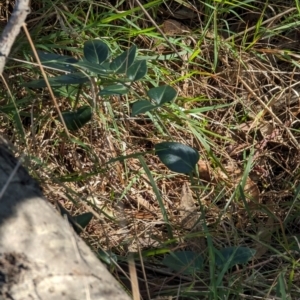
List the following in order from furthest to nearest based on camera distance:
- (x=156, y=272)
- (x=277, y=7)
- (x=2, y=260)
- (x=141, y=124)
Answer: (x=277, y=7)
(x=141, y=124)
(x=156, y=272)
(x=2, y=260)

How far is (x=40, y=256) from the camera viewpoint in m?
1.12

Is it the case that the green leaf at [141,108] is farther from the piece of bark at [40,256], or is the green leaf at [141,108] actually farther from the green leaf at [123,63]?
the piece of bark at [40,256]

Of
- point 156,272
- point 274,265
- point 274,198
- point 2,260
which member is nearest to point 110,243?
point 156,272

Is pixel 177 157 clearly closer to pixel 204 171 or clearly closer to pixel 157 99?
pixel 157 99

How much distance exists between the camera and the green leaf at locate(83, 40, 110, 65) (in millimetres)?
1763

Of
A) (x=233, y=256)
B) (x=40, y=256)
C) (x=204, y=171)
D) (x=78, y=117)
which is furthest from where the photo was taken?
(x=204, y=171)

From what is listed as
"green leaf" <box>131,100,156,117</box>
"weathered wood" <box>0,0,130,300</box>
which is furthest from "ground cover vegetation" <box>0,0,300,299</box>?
"weathered wood" <box>0,0,130,300</box>

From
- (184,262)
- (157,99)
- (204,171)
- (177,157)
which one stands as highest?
(157,99)

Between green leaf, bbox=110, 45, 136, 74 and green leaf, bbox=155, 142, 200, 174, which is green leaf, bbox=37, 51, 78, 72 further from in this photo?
green leaf, bbox=155, 142, 200, 174

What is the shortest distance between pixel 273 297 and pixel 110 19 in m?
1.15

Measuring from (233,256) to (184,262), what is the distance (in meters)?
0.12

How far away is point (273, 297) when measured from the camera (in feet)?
5.27

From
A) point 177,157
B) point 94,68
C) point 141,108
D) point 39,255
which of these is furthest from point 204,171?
point 39,255

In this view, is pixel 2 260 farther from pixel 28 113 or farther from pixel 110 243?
pixel 28 113
